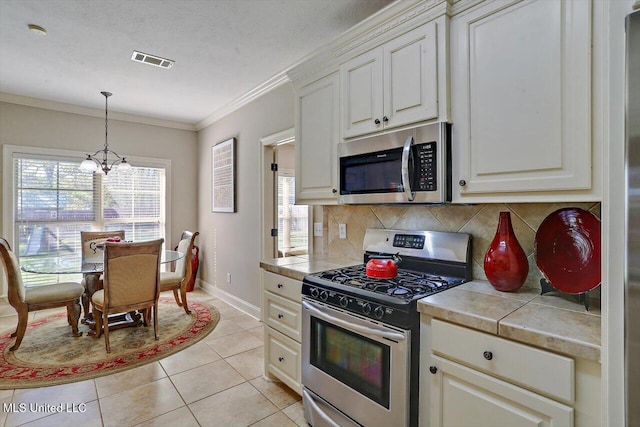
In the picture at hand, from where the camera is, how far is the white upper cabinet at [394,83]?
159 centimetres

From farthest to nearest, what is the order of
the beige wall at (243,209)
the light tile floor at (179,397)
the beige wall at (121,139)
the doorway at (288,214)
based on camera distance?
the doorway at (288,214) < the beige wall at (121,139) < the beige wall at (243,209) < the light tile floor at (179,397)

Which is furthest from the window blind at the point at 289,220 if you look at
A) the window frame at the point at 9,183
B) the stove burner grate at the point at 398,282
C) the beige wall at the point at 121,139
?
the stove burner grate at the point at 398,282

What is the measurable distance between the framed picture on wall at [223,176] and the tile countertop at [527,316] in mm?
3237

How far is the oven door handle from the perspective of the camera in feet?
4.61

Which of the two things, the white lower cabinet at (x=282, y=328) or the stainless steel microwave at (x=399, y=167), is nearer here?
the stainless steel microwave at (x=399, y=167)

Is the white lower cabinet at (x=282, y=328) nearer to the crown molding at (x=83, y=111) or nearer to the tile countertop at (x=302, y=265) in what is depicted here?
the tile countertop at (x=302, y=265)

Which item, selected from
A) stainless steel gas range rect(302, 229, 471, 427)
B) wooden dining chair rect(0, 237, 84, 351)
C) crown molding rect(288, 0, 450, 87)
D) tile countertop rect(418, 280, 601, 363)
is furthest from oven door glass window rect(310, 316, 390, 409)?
wooden dining chair rect(0, 237, 84, 351)

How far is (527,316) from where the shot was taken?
1176 millimetres

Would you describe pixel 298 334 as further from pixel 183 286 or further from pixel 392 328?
pixel 183 286

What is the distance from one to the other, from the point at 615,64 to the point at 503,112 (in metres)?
0.55

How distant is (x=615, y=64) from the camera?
0.83 metres

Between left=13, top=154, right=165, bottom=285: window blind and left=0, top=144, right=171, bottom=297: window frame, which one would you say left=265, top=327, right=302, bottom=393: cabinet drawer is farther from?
left=0, top=144, right=171, bottom=297: window frame

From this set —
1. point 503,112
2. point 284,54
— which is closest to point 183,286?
point 284,54

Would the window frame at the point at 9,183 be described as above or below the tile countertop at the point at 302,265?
above
